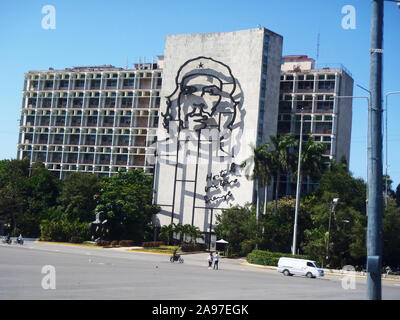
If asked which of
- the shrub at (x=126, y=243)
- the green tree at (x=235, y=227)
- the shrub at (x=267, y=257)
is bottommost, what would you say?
the shrub at (x=126, y=243)

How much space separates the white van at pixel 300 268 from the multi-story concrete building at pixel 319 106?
4967 cm

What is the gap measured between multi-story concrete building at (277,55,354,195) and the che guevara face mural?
17.4 m

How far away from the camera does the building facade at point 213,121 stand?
286 ft

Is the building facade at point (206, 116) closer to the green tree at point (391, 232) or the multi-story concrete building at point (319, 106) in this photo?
the multi-story concrete building at point (319, 106)

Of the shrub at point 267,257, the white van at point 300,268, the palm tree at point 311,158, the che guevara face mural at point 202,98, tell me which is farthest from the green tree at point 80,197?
the white van at point 300,268

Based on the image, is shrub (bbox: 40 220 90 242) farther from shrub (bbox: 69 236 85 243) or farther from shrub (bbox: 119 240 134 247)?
shrub (bbox: 119 240 134 247)

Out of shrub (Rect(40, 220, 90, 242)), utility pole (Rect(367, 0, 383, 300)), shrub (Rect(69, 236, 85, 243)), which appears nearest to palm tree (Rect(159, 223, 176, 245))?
shrub (Rect(40, 220, 90, 242))

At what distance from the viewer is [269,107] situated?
9044 cm

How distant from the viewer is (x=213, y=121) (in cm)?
8981

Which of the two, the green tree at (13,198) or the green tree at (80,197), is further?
the green tree at (13,198)

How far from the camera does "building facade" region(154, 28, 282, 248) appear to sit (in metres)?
87.2
